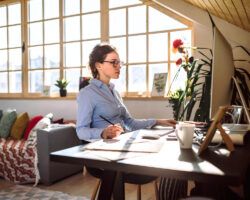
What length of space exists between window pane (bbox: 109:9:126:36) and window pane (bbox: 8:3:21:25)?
5.88 ft

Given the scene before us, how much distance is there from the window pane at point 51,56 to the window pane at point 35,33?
201 millimetres

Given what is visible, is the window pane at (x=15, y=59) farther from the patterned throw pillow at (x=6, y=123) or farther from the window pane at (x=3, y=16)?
the patterned throw pillow at (x=6, y=123)

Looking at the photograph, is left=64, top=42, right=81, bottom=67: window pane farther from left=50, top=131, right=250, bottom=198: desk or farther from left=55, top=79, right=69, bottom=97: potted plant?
left=50, top=131, right=250, bottom=198: desk

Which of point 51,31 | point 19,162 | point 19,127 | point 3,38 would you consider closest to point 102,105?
point 19,162

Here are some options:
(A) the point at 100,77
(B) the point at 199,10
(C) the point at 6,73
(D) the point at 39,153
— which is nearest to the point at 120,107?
(A) the point at 100,77

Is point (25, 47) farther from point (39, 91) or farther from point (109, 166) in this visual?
point (109, 166)

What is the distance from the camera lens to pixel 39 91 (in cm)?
503

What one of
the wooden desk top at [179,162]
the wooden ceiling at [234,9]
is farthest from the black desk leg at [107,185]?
the wooden ceiling at [234,9]

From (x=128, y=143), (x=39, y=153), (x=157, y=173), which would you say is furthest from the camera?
(x=39, y=153)

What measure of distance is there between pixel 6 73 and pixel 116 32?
7.42 feet

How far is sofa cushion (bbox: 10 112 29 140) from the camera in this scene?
13.2 ft

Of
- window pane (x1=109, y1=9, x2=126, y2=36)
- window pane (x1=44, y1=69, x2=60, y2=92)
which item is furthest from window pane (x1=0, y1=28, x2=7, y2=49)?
window pane (x1=109, y1=9, x2=126, y2=36)

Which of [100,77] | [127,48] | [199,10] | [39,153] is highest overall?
[199,10]

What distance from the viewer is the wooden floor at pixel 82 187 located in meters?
2.98
